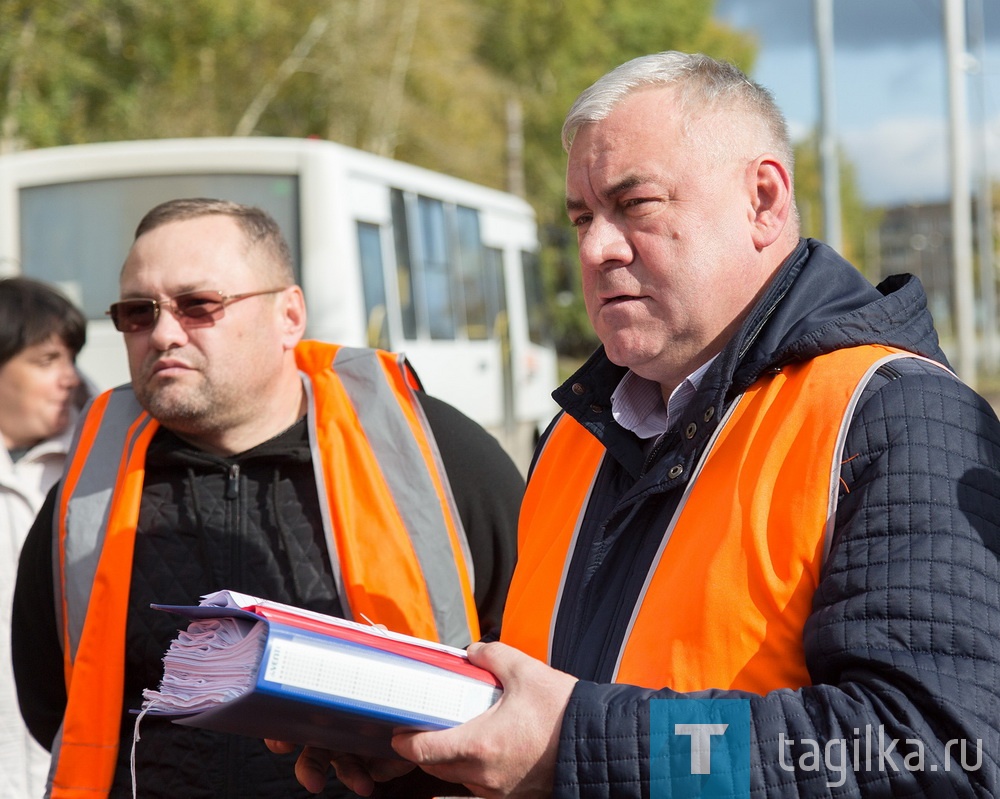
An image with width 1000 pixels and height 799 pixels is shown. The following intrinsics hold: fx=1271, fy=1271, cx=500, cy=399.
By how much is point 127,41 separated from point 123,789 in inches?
687

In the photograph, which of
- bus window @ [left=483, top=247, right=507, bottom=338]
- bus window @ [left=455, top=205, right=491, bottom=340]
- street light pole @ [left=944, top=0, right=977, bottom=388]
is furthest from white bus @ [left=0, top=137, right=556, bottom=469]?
street light pole @ [left=944, top=0, right=977, bottom=388]

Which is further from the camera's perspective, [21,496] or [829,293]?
[21,496]

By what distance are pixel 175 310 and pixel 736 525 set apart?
74.1 inches

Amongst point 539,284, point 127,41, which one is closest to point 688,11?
point 127,41

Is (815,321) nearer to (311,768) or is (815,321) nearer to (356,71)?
(311,768)

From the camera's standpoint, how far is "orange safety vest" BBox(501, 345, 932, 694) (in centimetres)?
173

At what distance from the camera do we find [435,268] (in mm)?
11617

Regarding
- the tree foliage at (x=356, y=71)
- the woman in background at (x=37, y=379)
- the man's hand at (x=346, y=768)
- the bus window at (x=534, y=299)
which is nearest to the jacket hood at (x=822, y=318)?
the man's hand at (x=346, y=768)

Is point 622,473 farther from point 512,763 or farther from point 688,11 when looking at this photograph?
point 688,11

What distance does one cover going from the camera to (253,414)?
316cm

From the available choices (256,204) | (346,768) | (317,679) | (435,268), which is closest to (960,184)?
(435,268)

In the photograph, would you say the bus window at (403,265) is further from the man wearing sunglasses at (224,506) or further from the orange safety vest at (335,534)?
the orange safety vest at (335,534)

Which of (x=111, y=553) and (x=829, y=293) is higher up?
(x=829, y=293)

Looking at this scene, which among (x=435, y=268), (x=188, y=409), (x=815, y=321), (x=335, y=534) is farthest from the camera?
(x=435, y=268)
